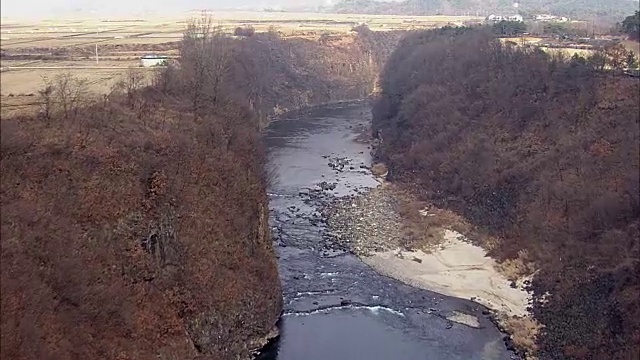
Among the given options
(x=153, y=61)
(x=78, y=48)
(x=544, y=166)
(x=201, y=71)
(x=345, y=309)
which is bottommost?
(x=345, y=309)

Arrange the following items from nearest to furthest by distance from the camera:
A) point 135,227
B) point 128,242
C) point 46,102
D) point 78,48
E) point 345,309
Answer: point 128,242 < point 135,227 < point 46,102 < point 345,309 < point 78,48

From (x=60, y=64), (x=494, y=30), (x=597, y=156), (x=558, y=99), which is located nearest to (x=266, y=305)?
(x=60, y=64)

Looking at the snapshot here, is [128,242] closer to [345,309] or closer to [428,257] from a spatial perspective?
[345,309]

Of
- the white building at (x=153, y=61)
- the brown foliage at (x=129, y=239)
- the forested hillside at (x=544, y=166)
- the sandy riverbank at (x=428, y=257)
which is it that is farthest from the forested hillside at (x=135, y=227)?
the forested hillside at (x=544, y=166)

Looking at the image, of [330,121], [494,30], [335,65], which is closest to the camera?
[494,30]

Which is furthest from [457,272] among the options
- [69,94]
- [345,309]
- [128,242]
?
[69,94]

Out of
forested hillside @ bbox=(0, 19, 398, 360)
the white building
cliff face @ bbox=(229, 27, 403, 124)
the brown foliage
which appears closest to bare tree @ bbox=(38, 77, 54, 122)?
forested hillside @ bbox=(0, 19, 398, 360)

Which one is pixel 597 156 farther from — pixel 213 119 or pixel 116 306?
pixel 116 306
